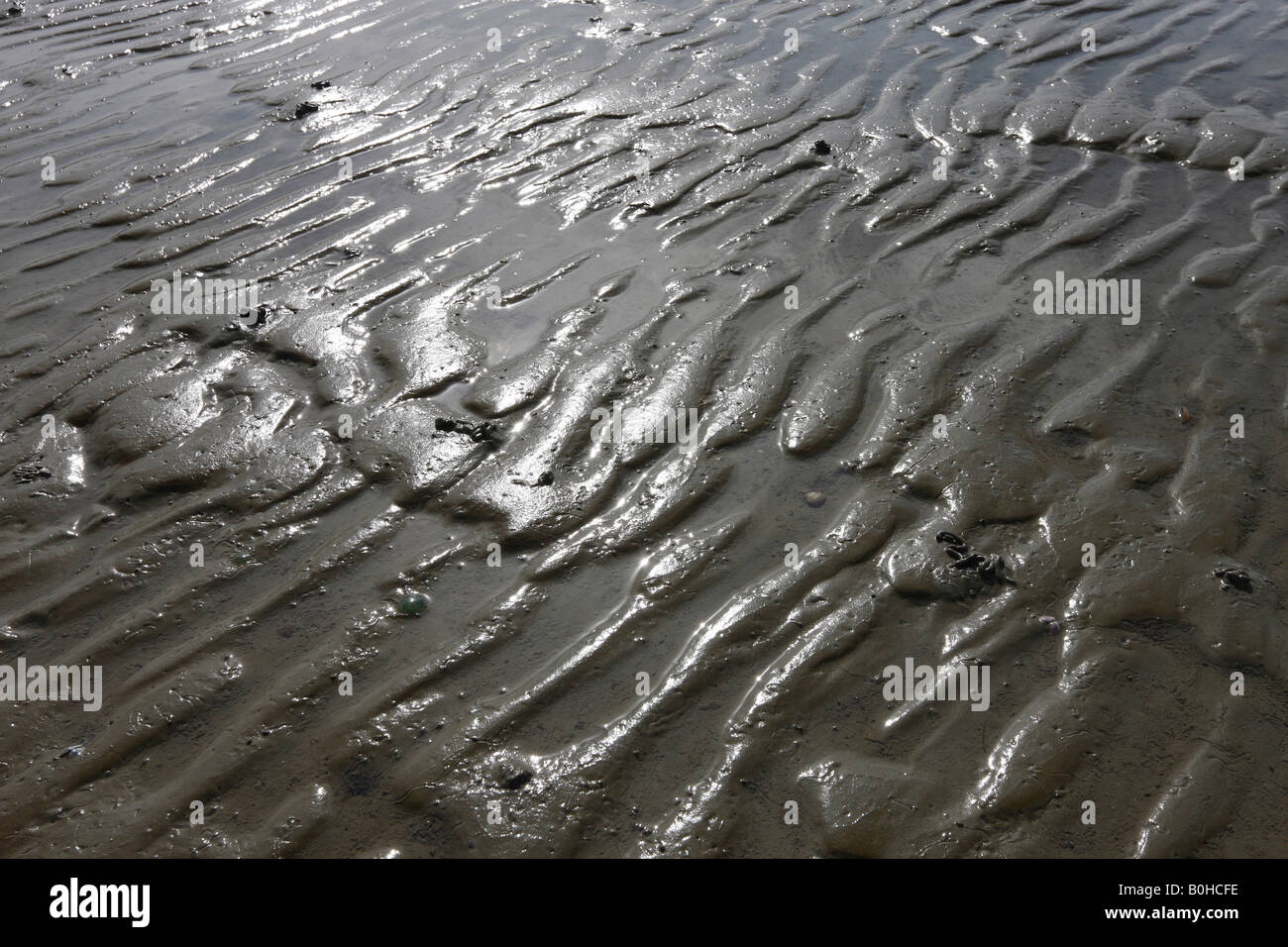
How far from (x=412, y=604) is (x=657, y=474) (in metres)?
1.08

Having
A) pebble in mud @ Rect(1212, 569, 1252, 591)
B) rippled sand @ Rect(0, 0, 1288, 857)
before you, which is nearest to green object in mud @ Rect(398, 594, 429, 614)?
rippled sand @ Rect(0, 0, 1288, 857)

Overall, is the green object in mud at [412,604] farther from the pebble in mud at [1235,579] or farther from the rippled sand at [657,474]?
the pebble in mud at [1235,579]

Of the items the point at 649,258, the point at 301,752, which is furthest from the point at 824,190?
the point at 301,752

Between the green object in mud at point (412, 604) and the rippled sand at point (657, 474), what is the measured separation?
6cm

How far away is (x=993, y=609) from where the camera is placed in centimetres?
301

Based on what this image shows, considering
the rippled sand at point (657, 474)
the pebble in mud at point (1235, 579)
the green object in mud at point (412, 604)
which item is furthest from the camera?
the green object in mud at point (412, 604)

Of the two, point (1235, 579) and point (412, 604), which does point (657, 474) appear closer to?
point (412, 604)

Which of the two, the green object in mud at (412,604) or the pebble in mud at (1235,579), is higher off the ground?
the pebble in mud at (1235,579)

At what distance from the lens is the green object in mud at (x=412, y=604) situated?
3119 mm

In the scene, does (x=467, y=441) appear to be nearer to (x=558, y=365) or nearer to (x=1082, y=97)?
(x=558, y=365)

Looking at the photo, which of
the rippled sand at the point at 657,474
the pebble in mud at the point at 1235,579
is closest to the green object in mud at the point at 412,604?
the rippled sand at the point at 657,474

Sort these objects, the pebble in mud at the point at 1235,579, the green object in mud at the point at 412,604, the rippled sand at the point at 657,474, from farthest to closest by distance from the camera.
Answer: the green object in mud at the point at 412,604 → the pebble in mud at the point at 1235,579 → the rippled sand at the point at 657,474

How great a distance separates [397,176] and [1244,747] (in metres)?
5.53

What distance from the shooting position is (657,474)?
3588mm
